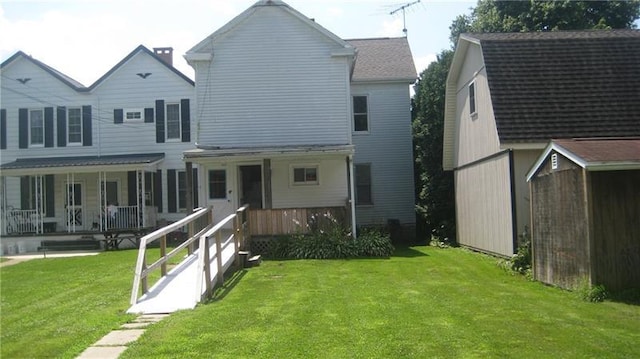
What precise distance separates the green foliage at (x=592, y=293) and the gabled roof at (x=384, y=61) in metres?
15.4

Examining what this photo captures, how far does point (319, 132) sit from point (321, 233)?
4.58 meters

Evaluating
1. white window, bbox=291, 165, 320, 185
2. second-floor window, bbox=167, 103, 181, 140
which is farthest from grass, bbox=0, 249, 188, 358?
second-floor window, bbox=167, 103, 181, 140

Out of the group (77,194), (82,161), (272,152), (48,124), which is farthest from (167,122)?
(272,152)

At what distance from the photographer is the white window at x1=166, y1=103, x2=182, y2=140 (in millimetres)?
24219

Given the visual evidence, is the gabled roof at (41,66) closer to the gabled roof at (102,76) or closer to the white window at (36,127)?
the gabled roof at (102,76)

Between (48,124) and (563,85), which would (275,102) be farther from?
(48,124)

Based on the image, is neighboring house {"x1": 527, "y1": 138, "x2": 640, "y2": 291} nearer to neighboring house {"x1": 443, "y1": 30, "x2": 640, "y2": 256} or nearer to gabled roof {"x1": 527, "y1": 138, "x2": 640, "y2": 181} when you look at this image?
gabled roof {"x1": 527, "y1": 138, "x2": 640, "y2": 181}

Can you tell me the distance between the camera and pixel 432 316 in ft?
25.1

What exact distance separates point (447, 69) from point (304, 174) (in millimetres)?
8050

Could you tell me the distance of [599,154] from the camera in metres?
9.41

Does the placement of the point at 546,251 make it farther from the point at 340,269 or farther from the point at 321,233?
the point at 321,233

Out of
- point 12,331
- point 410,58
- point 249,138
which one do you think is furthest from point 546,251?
point 410,58

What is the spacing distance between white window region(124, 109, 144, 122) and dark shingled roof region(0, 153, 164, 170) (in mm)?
1572

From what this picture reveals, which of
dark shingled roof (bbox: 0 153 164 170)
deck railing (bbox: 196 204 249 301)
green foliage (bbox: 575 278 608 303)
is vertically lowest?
green foliage (bbox: 575 278 608 303)
